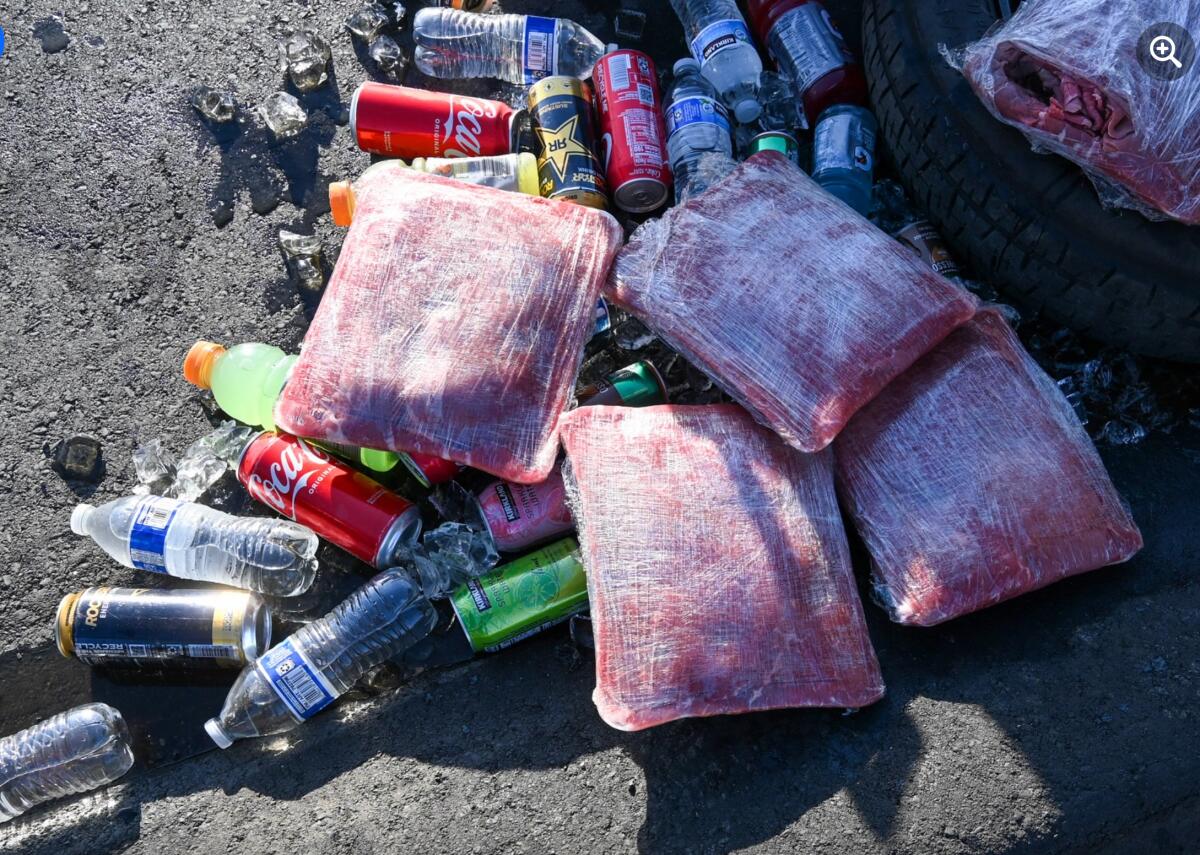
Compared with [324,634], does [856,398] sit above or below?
above

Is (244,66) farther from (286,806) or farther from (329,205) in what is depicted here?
(286,806)

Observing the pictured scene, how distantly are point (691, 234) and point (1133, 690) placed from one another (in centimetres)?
149

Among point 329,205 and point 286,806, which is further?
point 329,205

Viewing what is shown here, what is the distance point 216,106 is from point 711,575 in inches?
91.2

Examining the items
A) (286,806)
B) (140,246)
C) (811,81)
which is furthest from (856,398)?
(140,246)

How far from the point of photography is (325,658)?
93.6 inches

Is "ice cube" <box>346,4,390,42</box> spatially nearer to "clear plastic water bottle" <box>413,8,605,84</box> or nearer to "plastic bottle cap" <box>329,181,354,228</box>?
"clear plastic water bottle" <box>413,8,605,84</box>

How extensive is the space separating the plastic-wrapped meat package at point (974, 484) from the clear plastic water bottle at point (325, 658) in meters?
1.14

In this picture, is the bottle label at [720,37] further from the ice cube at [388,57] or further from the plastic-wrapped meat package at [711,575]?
the plastic-wrapped meat package at [711,575]

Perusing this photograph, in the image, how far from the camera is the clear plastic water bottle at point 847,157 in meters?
2.82

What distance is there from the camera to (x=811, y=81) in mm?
2994

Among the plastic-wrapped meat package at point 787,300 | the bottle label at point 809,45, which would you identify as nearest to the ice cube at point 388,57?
the bottle label at point 809,45

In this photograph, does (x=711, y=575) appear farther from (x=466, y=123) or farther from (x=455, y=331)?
(x=466, y=123)

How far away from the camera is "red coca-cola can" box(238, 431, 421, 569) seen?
2443mm
